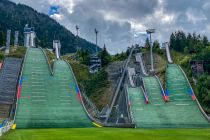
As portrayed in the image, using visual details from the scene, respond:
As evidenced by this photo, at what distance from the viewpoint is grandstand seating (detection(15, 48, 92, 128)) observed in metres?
37.2

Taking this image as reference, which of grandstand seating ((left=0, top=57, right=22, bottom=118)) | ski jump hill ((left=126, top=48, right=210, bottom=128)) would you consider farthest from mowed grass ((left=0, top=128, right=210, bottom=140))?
grandstand seating ((left=0, top=57, right=22, bottom=118))

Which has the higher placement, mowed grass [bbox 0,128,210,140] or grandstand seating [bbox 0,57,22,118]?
grandstand seating [bbox 0,57,22,118]

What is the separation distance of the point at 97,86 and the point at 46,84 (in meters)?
12.6

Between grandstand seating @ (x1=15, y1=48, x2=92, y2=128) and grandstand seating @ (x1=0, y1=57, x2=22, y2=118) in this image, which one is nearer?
grandstand seating @ (x1=15, y1=48, x2=92, y2=128)

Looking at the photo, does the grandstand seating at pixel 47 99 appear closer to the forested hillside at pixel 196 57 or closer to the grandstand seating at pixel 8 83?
the grandstand seating at pixel 8 83

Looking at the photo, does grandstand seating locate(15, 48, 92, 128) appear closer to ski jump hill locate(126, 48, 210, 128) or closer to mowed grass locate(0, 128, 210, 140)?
ski jump hill locate(126, 48, 210, 128)

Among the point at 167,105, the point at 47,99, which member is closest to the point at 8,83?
A: the point at 47,99

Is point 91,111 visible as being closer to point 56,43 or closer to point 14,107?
point 14,107

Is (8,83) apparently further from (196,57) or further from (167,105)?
(196,57)

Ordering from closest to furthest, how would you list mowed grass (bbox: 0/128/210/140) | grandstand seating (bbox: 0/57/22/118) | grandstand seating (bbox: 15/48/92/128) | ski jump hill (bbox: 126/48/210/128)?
mowed grass (bbox: 0/128/210/140) → grandstand seating (bbox: 15/48/92/128) → ski jump hill (bbox: 126/48/210/128) → grandstand seating (bbox: 0/57/22/118)

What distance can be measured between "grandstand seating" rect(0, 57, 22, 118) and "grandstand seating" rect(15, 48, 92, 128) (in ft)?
4.74

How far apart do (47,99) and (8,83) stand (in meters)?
7.99

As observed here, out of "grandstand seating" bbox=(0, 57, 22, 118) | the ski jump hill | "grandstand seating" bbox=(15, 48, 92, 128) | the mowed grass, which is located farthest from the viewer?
"grandstand seating" bbox=(0, 57, 22, 118)

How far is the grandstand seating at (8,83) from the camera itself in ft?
137
